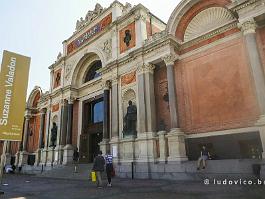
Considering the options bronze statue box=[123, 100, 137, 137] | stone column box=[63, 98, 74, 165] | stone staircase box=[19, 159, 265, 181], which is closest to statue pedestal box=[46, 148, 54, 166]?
stone column box=[63, 98, 74, 165]

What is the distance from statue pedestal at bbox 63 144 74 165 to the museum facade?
80mm

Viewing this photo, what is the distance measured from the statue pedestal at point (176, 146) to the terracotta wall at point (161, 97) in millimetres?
1590

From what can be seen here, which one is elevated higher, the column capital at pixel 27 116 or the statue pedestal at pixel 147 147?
the column capital at pixel 27 116

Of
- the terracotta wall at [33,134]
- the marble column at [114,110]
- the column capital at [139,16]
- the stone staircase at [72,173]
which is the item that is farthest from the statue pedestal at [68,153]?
the column capital at [139,16]

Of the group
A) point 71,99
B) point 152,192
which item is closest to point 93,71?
point 71,99

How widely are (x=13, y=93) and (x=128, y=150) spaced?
8.20 meters

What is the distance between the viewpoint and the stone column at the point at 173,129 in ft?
38.2

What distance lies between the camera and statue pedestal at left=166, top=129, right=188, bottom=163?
1157 cm

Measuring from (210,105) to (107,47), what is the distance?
9806 millimetres

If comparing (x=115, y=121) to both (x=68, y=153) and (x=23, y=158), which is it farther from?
(x=23, y=158)

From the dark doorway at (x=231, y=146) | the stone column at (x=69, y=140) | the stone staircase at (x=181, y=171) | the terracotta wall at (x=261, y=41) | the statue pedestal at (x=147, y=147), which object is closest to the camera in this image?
the stone staircase at (x=181, y=171)

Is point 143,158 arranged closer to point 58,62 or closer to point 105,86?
point 105,86

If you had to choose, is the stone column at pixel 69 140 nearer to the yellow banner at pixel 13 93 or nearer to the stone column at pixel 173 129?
the stone column at pixel 173 129

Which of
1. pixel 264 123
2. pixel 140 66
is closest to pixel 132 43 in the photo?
pixel 140 66
